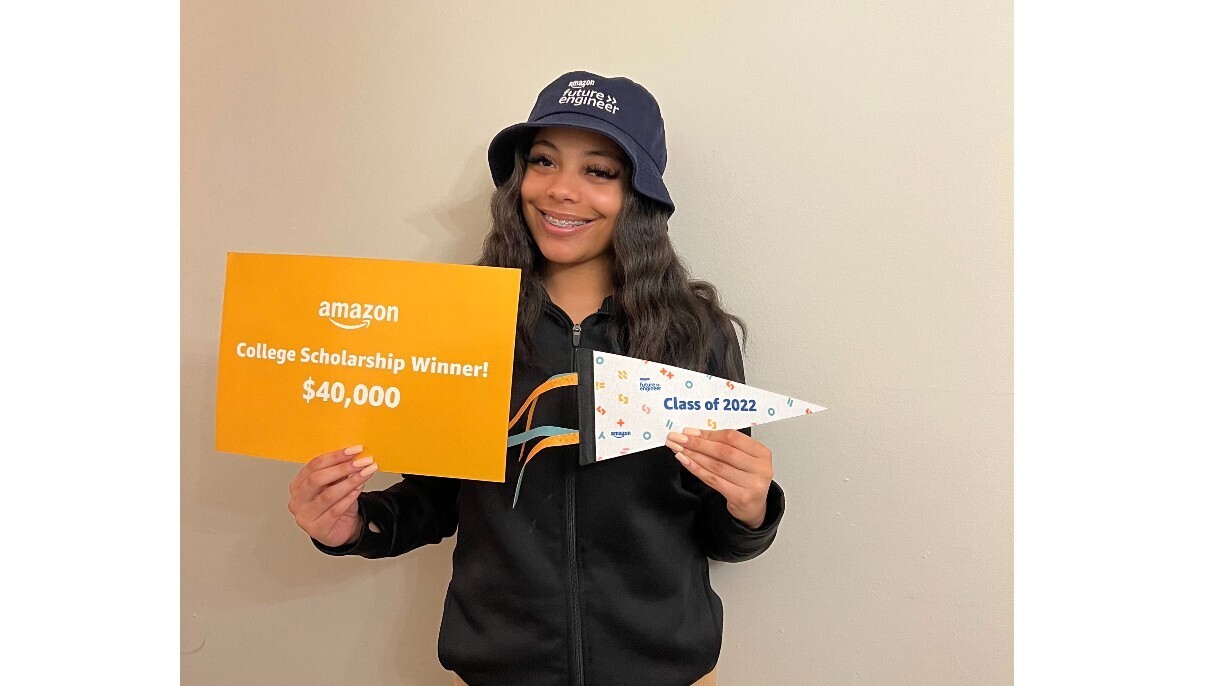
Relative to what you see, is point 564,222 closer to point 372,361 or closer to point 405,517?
point 372,361

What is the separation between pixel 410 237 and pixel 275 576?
→ 0.76 m

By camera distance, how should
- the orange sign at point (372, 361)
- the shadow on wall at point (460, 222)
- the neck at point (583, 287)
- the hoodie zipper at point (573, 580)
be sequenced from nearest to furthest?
the orange sign at point (372, 361) → the hoodie zipper at point (573, 580) → the neck at point (583, 287) → the shadow on wall at point (460, 222)

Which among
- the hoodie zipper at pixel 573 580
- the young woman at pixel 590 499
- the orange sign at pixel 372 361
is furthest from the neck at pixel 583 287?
the orange sign at pixel 372 361

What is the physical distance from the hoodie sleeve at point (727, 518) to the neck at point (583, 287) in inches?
7.5

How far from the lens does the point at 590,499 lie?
47.9 inches

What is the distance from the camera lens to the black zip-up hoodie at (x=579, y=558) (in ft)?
3.93

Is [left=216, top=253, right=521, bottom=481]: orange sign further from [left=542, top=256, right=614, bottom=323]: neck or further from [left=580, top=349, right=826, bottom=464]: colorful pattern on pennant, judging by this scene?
[left=542, top=256, right=614, bottom=323]: neck

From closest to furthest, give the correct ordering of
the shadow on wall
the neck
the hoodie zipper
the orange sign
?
the orange sign
the hoodie zipper
the neck
the shadow on wall

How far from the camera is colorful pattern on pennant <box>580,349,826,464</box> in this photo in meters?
1.08

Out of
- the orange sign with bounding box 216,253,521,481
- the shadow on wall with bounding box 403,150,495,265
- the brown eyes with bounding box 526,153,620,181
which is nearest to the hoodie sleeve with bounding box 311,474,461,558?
the orange sign with bounding box 216,253,521,481

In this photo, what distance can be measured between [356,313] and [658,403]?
40cm

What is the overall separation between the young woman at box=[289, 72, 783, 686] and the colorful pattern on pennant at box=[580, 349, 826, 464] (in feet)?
0.36

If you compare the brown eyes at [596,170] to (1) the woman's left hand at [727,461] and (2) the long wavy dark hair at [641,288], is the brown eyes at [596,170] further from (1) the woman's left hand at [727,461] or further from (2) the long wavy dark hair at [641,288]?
(1) the woman's left hand at [727,461]

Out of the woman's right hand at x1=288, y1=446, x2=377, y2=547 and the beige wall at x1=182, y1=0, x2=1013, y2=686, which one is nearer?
the woman's right hand at x1=288, y1=446, x2=377, y2=547
